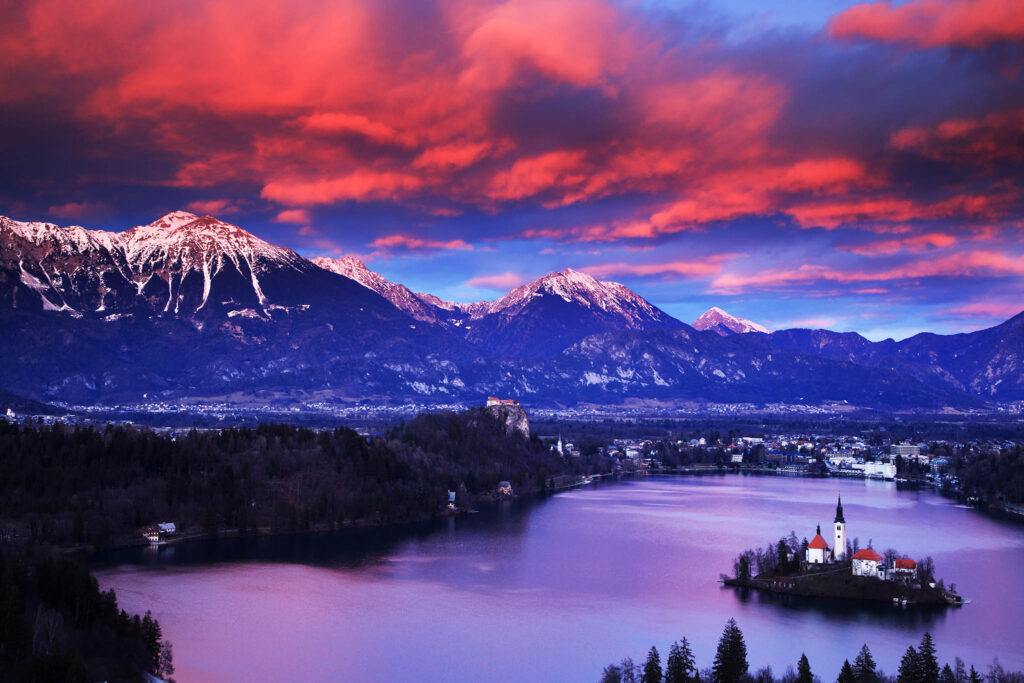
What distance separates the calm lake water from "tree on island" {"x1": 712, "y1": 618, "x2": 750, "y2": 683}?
6.17 ft

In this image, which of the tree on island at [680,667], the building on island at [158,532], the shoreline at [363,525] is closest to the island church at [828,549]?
the shoreline at [363,525]

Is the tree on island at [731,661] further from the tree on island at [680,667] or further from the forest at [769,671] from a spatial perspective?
the tree on island at [680,667]

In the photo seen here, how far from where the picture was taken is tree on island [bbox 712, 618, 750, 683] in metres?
25.4

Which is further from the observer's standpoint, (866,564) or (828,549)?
(828,549)

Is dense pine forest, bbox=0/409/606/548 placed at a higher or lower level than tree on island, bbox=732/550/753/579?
higher

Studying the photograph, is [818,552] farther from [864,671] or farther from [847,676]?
[847,676]

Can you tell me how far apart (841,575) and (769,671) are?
12541 mm

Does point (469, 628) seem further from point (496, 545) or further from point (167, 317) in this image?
point (167, 317)

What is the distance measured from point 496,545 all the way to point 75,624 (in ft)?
78.2

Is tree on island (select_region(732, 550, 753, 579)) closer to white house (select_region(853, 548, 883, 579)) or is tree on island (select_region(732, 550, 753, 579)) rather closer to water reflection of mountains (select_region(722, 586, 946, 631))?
water reflection of mountains (select_region(722, 586, 946, 631))

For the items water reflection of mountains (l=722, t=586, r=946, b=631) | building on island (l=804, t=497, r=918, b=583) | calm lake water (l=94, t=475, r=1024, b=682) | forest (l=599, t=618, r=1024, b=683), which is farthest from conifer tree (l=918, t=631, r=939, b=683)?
building on island (l=804, t=497, r=918, b=583)

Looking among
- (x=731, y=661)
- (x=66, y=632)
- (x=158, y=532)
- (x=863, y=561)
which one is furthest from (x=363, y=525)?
(x=731, y=661)

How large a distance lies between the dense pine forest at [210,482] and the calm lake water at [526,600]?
2606 mm

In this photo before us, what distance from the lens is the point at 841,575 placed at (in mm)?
37438
